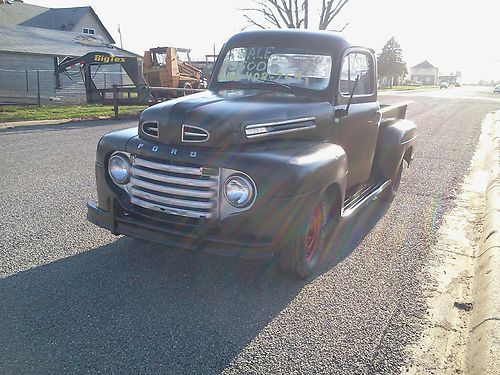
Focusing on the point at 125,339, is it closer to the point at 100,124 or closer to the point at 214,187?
the point at 214,187

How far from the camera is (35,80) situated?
25281 millimetres

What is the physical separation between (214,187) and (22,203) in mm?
3300

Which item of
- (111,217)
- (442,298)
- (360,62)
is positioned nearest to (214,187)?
(111,217)

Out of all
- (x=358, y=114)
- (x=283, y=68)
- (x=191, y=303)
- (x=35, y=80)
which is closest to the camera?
(x=191, y=303)

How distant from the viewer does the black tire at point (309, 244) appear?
10.8ft

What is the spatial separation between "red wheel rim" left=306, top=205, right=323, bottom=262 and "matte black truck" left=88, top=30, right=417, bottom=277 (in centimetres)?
1

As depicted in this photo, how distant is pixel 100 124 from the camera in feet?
45.1

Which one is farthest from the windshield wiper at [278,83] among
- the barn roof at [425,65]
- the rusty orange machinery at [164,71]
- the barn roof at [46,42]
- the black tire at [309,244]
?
the barn roof at [425,65]

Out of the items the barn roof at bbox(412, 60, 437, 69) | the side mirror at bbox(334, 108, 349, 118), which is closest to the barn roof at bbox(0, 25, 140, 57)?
the side mirror at bbox(334, 108, 349, 118)

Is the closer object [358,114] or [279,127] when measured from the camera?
[279,127]

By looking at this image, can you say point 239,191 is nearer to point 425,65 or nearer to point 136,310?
point 136,310

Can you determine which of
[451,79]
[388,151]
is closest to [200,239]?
[388,151]

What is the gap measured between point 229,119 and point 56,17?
4087cm

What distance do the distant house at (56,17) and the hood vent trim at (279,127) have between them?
1521 inches
